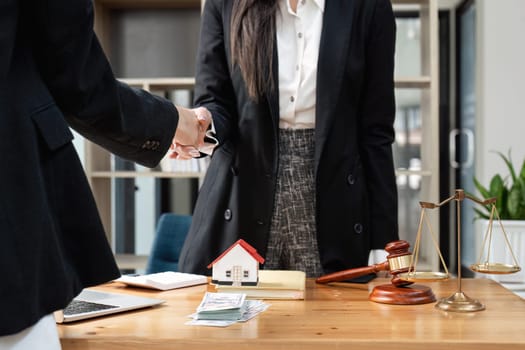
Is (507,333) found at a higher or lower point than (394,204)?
lower

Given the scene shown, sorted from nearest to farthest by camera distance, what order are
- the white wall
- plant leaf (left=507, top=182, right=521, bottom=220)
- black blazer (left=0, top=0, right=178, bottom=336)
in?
black blazer (left=0, top=0, right=178, bottom=336), plant leaf (left=507, top=182, right=521, bottom=220), the white wall

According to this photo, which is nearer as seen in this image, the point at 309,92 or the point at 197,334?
the point at 197,334

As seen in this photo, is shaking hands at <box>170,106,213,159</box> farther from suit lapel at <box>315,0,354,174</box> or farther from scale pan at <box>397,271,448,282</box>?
scale pan at <box>397,271,448,282</box>

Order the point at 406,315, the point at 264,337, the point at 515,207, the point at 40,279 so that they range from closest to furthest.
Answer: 1. the point at 40,279
2. the point at 264,337
3. the point at 406,315
4. the point at 515,207

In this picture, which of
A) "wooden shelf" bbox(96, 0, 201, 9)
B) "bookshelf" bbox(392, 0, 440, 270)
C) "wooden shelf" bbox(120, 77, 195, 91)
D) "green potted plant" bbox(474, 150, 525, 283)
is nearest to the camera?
"green potted plant" bbox(474, 150, 525, 283)

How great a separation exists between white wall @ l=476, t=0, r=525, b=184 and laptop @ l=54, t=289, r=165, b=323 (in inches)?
165

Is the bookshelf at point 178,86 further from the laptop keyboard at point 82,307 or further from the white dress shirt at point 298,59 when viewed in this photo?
the laptop keyboard at point 82,307

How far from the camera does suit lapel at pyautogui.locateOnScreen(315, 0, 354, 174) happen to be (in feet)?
6.12

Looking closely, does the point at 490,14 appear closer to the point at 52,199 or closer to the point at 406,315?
the point at 406,315

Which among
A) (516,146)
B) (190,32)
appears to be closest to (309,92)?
(190,32)

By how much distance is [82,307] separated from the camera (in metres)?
1.44

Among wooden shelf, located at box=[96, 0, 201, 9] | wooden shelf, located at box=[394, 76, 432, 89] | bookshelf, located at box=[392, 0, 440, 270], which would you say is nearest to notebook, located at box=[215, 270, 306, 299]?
bookshelf, located at box=[392, 0, 440, 270]

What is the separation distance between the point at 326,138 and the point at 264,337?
2.42 ft

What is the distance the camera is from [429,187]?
3.90 metres
